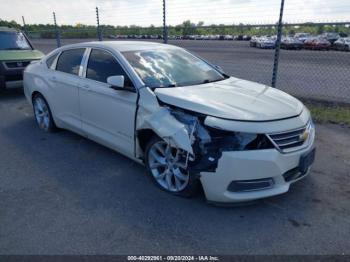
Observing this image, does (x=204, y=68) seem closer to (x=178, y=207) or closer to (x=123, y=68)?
(x=123, y=68)

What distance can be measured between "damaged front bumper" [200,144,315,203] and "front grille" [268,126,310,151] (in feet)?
0.28

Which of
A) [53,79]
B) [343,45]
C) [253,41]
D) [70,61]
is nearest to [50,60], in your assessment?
[53,79]

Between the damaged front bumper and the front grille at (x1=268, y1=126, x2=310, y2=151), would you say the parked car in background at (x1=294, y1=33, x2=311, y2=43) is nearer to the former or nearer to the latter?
the front grille at (x1=268, y1=126, x2=310, y2=151)

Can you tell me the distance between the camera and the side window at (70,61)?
475cm

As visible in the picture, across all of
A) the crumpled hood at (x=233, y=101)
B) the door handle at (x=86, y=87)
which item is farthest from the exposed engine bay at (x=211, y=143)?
the door handle at (x=86, y=87)

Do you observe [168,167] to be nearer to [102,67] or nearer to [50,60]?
[102,67]

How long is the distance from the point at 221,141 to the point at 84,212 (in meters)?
1.58

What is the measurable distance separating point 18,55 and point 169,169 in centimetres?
732

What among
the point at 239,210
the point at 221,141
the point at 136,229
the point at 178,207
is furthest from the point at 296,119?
the point at 136,229

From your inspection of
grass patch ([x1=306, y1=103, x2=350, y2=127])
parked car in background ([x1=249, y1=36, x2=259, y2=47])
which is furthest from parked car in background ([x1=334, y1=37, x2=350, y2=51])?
parked car in background ([x1=249, y1=36, x2=259, y2=47])

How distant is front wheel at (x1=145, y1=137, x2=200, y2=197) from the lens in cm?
334

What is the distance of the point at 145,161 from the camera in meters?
3.76

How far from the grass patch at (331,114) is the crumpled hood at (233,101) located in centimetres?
267

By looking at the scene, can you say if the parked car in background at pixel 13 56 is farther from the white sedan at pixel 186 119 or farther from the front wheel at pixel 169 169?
the front wheel at pixel 169 169
